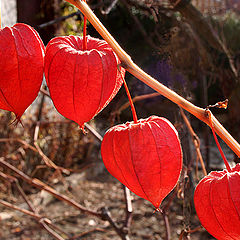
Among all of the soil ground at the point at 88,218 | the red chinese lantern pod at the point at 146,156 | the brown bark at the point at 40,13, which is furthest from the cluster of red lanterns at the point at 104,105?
the soil ground at the point at 88,218

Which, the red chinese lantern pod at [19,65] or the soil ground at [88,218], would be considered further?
the soil ground at [88,218]

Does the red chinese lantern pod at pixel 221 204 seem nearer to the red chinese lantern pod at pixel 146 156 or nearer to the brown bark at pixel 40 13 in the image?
the red chinese lantern pod at pixel 146 156

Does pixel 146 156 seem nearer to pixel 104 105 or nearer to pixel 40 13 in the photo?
pixel 104 105

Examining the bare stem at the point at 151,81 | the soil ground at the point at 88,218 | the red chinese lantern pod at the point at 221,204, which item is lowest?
the soil ground at the point at 88,218

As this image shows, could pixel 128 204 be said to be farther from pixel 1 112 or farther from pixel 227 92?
pixel 1 112

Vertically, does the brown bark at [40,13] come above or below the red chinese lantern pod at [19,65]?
above

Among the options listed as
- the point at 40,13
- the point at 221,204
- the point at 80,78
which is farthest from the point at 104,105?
the point at 40,13
